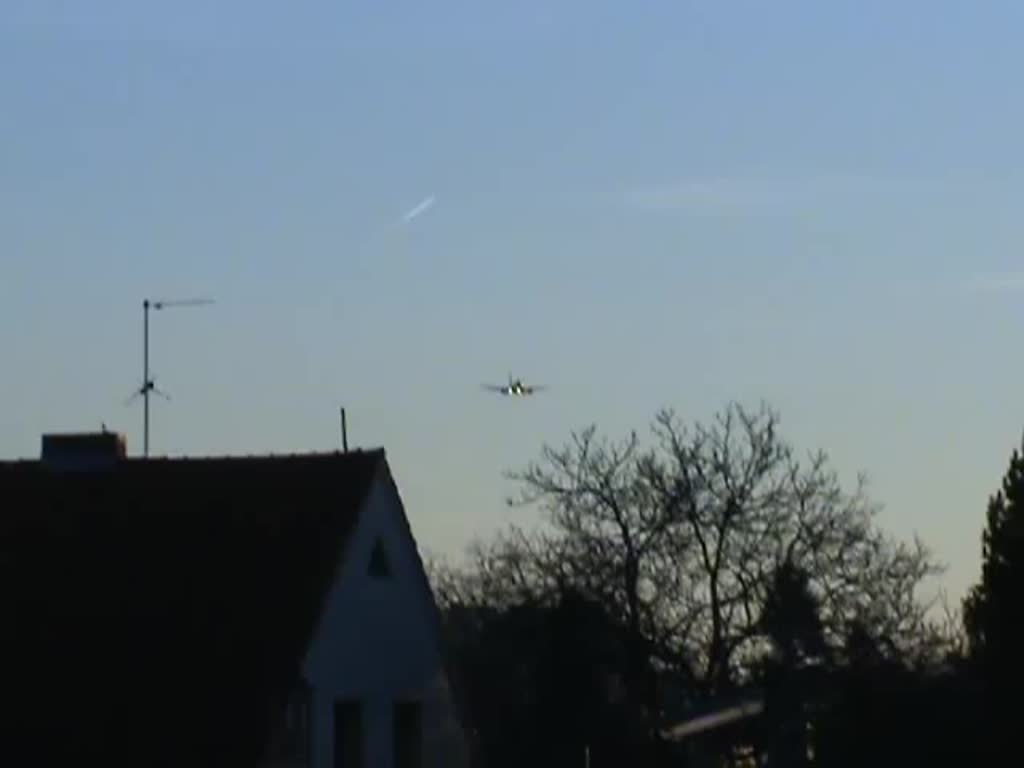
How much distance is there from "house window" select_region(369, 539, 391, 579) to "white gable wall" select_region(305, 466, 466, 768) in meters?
0.07

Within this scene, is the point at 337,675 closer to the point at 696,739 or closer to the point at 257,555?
the point at 257,555

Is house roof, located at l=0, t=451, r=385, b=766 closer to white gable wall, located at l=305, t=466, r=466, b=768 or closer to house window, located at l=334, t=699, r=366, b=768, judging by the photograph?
white gable wall, located at l=305, t=466, r=466, b=768

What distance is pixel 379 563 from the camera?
36625mm

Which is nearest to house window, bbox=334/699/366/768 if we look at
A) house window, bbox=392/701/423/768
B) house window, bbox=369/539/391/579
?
house window, bbox=392/701/423/768

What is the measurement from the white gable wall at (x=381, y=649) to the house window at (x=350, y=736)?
12 cm

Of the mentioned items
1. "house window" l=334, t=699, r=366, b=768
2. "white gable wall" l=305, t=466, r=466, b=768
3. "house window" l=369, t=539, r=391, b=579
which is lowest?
"house window" l=334, t=699, r=366, b=768

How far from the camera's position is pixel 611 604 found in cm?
5038

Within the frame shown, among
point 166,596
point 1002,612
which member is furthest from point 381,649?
point 1002,612

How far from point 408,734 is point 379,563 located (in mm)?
2651

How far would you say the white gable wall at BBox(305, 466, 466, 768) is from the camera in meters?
34.6

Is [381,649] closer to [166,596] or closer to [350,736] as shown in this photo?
[350,736]

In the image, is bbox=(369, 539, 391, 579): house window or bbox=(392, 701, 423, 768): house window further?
bbox=(392, 701, 423, 768): house window

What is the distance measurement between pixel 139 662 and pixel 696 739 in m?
18.3

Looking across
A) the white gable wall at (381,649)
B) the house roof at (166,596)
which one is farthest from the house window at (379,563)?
the house roof at (166,596)
